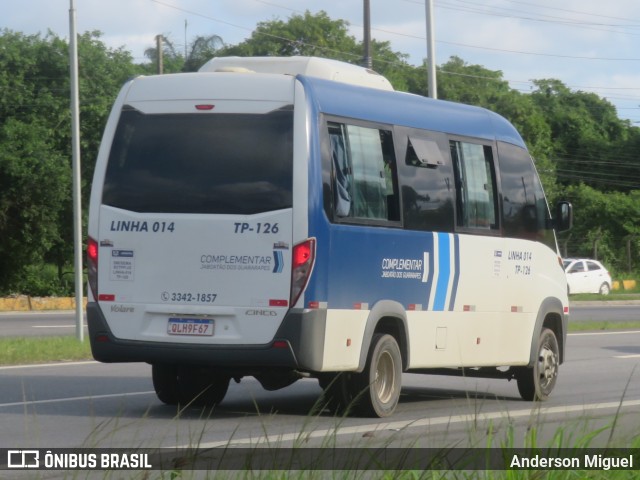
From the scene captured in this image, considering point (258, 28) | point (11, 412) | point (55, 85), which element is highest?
point (258, 28)

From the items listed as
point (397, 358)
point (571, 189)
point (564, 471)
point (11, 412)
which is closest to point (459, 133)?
point (397, 358)

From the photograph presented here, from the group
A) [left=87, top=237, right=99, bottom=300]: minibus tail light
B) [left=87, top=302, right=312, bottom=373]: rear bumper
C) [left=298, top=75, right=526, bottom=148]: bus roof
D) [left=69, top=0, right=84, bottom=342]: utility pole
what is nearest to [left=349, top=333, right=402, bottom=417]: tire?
[left=87, top=302, right=312, bottom=373]: rear bumper

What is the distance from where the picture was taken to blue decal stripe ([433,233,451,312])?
13000 millimetres

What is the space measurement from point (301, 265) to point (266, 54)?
64625 millimetres

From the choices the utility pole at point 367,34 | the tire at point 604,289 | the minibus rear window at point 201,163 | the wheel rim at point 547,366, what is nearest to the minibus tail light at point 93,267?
the minibus rear window at point 201,163

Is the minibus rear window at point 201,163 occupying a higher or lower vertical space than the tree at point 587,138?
lower

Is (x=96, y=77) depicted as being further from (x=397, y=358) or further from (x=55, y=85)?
(x=397, y=358)

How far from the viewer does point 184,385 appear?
12992 mm

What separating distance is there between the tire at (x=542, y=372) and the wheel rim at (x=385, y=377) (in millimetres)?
2565

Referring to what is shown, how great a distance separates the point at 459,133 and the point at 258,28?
68.2 meters

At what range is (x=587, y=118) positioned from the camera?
304 ft

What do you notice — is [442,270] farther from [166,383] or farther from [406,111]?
[166,383]

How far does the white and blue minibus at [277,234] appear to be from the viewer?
37.3 ft

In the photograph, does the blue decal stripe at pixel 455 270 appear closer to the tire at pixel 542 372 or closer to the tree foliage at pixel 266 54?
the tire at pixel 542 372
